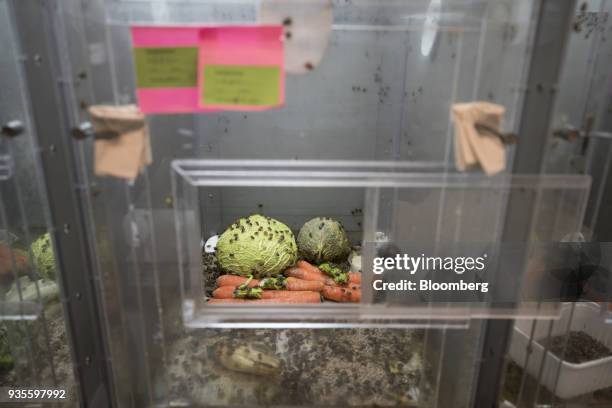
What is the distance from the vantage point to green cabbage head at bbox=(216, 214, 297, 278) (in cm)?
140

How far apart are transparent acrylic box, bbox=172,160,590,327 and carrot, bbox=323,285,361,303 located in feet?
1.19

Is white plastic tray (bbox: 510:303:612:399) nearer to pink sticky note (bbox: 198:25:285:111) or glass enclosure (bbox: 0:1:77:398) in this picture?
pink sticky note (bbox: 198:25:285:111)

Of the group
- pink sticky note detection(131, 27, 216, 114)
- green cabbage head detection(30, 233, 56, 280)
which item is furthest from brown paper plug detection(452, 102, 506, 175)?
green cabbage head detection(30, 233, 56, 280)

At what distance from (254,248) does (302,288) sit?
21 centimetres

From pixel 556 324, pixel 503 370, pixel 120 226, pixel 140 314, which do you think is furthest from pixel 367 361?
pixel 120 226

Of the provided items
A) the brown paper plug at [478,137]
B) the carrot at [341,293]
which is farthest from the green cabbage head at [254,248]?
the brown paper plug at [478,137]

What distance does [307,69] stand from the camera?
0.76 meters

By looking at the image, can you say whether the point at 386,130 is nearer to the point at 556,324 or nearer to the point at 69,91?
the point at 556,324

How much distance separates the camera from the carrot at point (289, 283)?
4.41ft

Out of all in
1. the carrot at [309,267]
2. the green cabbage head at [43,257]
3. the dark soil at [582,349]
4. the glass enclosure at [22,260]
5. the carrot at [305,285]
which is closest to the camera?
the glass enclosure at [22,260]

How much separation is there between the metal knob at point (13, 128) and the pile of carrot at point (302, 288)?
659 millimetres

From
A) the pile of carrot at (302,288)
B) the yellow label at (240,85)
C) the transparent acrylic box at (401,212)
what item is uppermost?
the yellow label at (240,85)

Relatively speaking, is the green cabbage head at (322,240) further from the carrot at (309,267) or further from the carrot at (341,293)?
the carrot at (341,293)

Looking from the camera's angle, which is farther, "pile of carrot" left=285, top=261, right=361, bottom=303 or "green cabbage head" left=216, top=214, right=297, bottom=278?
"green cabbage head" left=216, top=214, right=297, bottom=278
